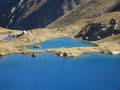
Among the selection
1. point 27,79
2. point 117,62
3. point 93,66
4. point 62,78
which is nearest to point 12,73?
point 27,79

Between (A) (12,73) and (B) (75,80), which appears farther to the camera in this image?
(A) (12,73)

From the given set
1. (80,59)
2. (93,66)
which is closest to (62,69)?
(93,66)

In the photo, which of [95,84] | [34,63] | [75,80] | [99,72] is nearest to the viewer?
[95,84]

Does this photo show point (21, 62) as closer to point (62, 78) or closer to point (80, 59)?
point (80, 59)

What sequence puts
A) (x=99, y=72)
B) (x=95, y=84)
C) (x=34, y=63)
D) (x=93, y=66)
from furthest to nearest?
1. (x=34, y=63)
2. (x=93, y=66)
3. (x=99, y=72)
4. (x=95, y=84)
